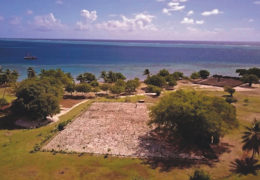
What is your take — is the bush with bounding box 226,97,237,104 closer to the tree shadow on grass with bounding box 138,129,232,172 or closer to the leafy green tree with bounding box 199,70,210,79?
the tree shadow on grass with bounding box 138,129,232,172

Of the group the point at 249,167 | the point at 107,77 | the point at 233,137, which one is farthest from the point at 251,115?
the point at 107,77

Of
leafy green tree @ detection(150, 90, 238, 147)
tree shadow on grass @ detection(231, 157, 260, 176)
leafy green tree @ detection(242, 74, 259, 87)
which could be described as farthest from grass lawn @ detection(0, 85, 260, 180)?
leafy green tree @ detection(242, 74, 259, 87)

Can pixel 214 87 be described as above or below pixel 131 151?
above

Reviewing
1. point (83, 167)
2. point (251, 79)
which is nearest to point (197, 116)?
point (83, 167)

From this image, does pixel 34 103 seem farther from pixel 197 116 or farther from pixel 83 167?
pixel 197 116

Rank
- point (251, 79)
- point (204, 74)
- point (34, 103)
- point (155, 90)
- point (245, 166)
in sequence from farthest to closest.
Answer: point (204, 74) < point (251, 79) < point (155, 90) < point (34, 103) < point (245, 166)

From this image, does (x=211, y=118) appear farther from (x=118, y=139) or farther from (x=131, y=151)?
(x=118, y=139)

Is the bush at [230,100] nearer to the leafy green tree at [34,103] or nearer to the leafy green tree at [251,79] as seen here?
A: the leafy green tree at [251,79]
